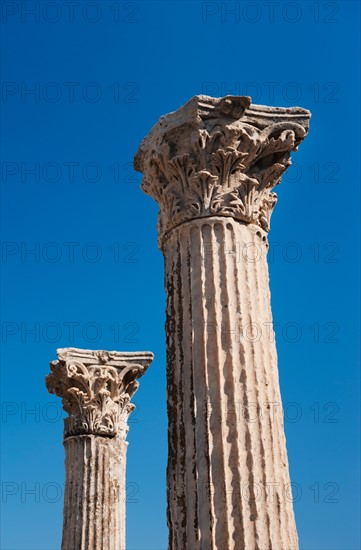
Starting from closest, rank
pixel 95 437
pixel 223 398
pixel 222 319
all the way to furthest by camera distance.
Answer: pixel 223 398, pixel 222 319, pixel 95 437

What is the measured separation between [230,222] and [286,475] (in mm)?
3132

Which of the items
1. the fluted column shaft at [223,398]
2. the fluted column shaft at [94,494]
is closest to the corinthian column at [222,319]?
the fluted column shaft at [223,398]

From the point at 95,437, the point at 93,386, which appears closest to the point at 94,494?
the point at 95,437

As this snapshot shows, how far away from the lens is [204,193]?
8.94 m

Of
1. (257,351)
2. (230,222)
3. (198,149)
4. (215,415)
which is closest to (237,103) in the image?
(198,149)

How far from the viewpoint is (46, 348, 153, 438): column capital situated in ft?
56.2

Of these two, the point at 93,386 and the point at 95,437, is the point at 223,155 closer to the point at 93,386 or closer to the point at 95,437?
A: the point at 93,386

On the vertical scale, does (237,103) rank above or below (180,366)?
above

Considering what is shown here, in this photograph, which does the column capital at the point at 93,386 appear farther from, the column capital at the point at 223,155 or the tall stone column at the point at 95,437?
the column capital at the point at 223,155

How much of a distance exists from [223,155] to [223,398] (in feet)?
10.3

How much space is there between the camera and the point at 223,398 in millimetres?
7770

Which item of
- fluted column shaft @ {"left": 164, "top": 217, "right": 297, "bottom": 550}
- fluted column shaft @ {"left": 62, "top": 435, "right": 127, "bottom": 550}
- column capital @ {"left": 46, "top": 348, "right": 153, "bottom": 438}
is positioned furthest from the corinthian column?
fluted column shaft @ {"left": 62, "top": 435, "right": 127, "bottom": 550}

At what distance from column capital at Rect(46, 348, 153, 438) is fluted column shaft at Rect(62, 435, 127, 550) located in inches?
13.4

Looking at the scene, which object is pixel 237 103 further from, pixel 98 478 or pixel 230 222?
pixel 98 478
